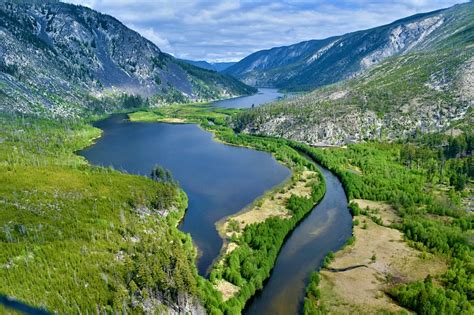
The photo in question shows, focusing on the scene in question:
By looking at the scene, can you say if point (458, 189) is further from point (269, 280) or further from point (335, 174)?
point (269, 280)

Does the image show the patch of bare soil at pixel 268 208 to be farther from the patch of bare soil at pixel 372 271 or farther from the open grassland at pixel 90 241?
the patch of bare soil at pixel 372 271

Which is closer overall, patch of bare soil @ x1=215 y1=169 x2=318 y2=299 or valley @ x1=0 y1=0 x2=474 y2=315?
valley @ x1=0 y1=0 x2=474 y2=315

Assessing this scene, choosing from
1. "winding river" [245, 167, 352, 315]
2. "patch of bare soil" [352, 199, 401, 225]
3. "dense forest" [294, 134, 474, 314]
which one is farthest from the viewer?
"patch of bare soil" [352, 199, 401, 225]

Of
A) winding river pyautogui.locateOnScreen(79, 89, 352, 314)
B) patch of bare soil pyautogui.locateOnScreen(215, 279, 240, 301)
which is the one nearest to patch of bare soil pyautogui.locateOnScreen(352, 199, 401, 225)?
winding river pyautogui.locateOnScreen(79, 89, 352, 314)

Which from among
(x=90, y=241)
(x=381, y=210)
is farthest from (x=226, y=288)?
(x=381, y=210)

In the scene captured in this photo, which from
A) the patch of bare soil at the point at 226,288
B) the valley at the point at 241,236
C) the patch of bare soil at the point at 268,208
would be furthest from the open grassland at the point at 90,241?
the patch of bare soil at the point at 268,208

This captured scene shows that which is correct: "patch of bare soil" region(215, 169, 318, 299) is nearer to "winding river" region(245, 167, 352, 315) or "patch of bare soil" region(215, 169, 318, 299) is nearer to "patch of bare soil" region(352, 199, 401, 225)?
"winding river" region(245, 167, 352, 315)

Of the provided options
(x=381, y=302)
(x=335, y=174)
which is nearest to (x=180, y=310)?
(x=381, y=302)

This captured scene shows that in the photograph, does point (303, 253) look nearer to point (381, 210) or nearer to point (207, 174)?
point (381, 210)
